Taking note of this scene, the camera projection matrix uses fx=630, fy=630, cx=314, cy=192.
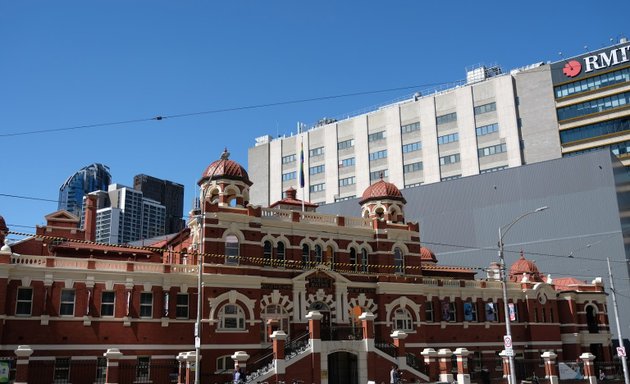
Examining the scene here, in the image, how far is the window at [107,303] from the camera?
40.5 m

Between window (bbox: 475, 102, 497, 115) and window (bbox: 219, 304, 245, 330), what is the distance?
215 feet

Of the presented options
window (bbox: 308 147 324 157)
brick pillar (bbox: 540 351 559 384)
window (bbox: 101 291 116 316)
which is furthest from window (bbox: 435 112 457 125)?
window (bbox: 101 291 116 316)

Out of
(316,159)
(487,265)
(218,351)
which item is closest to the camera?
(218,351)

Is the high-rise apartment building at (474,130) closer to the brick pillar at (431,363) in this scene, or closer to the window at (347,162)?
the window at (347,162)

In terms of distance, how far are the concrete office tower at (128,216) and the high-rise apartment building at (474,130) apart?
61.3 meters

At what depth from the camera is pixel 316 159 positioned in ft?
380

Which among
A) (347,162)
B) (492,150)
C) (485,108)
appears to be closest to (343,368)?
(492,150)

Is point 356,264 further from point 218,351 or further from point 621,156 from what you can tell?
point 621,156

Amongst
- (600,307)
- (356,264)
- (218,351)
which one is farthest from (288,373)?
(600,307)

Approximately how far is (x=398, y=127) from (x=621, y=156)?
112 ft

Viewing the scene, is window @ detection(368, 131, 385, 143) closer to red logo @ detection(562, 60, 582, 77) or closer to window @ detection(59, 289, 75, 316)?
red logo @ detection(562, 60, 582, 77)

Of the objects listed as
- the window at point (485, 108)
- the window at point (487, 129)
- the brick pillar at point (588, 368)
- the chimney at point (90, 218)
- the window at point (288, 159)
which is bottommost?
the brick pillar at point (588, 368)

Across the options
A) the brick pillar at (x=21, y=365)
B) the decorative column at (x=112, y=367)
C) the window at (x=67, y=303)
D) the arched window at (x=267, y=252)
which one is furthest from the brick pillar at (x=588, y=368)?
the brick pillar at (x=21, y=365)

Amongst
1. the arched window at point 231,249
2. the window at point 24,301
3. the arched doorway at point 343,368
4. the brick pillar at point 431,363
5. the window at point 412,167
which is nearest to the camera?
the window at point 24,301
